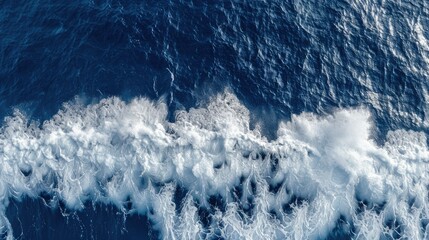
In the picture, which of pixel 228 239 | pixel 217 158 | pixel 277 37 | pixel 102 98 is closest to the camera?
pixel 228 239

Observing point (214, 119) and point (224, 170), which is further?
point (214, 119)

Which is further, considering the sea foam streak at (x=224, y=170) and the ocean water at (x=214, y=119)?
the ocean water at (x=214, y=119)

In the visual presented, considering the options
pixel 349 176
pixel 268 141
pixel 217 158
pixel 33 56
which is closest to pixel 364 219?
pixel 349 176

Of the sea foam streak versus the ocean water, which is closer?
the sea foam streak

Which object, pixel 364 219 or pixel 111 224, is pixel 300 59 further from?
pixel 111 224
